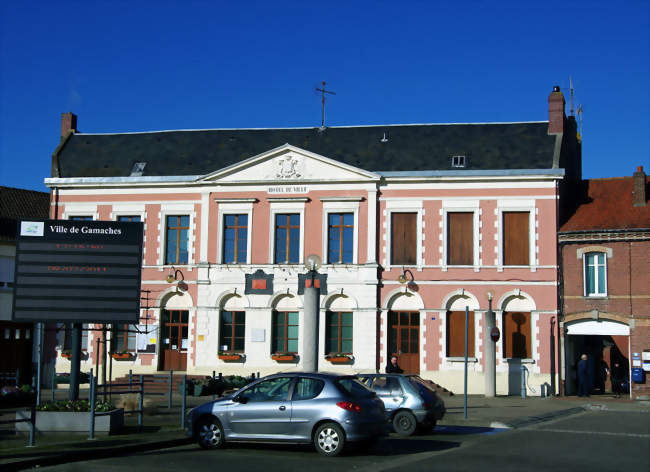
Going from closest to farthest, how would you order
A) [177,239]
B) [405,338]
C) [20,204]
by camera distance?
[405,338]
[177,239]
[20,204]

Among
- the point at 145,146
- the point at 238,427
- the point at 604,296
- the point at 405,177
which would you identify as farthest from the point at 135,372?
the point at 238,427

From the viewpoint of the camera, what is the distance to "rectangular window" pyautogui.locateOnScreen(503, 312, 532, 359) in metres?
33.3

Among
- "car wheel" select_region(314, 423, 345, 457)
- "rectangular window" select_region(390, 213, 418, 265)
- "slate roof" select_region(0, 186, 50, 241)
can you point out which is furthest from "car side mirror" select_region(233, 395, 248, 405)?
"slate roof" select_region(0, 186, 50, 241)

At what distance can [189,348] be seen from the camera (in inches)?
1415

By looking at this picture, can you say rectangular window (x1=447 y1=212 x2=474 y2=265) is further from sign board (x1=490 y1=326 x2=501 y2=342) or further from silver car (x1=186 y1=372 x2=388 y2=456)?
silver car (x1=186 y1=372 x2=388 y2=456)

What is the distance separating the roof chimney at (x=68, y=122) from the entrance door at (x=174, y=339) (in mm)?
11294

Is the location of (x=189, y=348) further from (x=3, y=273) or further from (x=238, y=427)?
(x=238, y=427)

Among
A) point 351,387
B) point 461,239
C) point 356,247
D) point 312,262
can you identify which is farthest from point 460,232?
point 351,387

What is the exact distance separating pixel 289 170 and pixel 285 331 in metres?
6.88

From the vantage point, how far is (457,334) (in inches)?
1336

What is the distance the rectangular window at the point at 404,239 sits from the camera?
114 ft

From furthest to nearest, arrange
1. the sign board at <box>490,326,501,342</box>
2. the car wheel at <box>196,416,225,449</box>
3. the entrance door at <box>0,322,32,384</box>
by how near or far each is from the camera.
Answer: the entrance door at <box>0,322,32,384</box>, the sign board at <box>490,326,501,342</box>, the car wheel at <box>196,416,225,449</box>

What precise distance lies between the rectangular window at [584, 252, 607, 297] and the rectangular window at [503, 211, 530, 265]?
7.71 feet

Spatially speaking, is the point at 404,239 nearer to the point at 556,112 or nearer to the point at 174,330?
the point at 556,112
